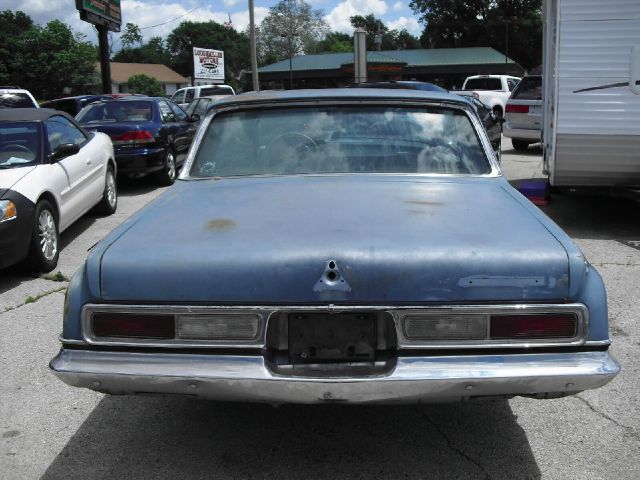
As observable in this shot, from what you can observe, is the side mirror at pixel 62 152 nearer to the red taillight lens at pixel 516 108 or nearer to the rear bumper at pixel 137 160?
the rear bumper at pixel 137 160

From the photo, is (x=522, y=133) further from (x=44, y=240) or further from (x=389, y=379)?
(x=389, y=379)

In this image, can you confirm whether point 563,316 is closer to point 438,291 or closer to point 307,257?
point 438,291

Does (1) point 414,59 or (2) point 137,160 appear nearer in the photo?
(2) point 137,160

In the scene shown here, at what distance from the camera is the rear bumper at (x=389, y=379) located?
250 cm

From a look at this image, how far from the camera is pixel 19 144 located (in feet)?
22.7

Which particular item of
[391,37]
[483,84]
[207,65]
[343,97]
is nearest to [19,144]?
[343,97]

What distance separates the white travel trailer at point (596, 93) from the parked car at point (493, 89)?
41.4ft

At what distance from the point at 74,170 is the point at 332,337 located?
226 inches

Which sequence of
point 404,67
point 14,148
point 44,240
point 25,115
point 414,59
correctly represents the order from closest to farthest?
point 44,240, point 14,148, point 25,115, point 404,67, point 414,59

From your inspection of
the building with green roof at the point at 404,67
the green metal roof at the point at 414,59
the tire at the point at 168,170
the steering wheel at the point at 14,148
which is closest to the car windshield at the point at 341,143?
the steering wheel at the point at 14,148

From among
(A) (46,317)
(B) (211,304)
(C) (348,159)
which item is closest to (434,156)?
(C) (348,159)

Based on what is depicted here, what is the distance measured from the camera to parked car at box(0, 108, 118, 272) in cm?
592

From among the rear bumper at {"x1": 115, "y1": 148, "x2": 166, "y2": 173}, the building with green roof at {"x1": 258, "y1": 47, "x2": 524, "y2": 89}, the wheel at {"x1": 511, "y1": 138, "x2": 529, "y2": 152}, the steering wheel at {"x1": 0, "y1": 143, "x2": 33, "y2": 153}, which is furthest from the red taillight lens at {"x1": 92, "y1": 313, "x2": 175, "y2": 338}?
the building with green roof at {"x1": 258, "y1": 47, "x2": 524, "y2": 89}

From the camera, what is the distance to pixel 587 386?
2.54 m
